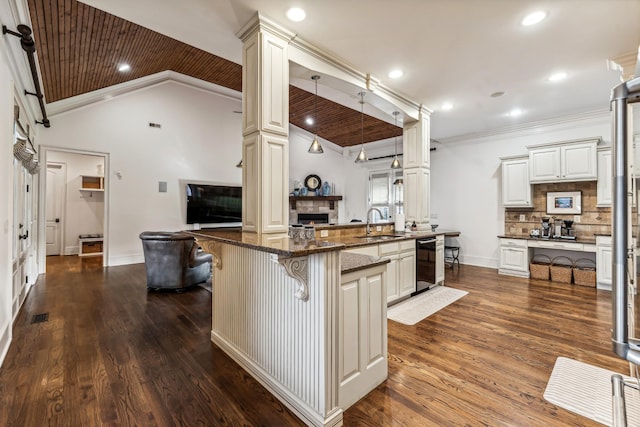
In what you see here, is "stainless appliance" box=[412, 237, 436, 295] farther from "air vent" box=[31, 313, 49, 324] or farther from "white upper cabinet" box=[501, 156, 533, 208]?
"air vent" box=[31, 313, 49, 324]

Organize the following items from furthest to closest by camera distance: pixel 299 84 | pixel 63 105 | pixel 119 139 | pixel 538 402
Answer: pixel 119 139
pixel 63 105
pixel 299 84
pixel 538 402

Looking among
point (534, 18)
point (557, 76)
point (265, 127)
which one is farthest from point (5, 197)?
point (557, 76)

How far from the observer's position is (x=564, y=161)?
5.05 metres

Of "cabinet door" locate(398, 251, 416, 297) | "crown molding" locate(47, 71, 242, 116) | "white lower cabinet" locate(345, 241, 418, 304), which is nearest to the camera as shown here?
"white lower cabinet" locate(345, 241, 418, 304)

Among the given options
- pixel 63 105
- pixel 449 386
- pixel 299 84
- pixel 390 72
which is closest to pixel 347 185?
pixel 299 84

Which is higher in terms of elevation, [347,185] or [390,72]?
[390,72]

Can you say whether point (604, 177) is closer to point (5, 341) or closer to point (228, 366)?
point (228, 366)

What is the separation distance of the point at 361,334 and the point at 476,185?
586 cm

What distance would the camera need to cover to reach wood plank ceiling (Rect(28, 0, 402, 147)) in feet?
11.6

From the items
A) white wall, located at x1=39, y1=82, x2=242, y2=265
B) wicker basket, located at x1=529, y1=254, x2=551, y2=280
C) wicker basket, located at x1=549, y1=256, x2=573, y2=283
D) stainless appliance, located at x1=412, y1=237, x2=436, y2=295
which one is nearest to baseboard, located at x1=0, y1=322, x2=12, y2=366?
white wall, located at x1=39, y1=82, x2=242, y2=265

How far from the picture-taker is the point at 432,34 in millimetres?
3021

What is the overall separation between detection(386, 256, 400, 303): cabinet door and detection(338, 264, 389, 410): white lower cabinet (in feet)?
5.45

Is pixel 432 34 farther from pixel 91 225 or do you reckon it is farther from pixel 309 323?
pixel 91 225

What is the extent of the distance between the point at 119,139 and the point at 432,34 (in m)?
6.39
